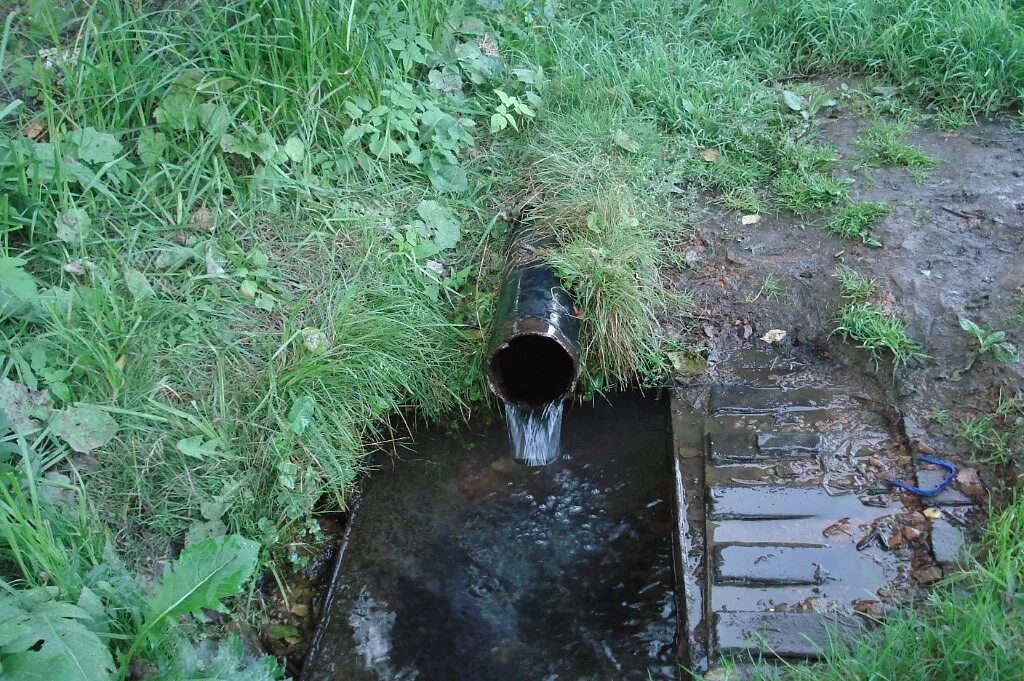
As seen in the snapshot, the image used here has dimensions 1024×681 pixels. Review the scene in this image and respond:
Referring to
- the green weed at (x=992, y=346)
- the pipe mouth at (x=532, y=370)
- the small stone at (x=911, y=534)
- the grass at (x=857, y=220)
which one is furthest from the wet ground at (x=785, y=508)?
the grass at (x=857, y=220)

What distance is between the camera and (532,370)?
14.1 ft

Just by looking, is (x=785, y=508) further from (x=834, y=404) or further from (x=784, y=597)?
(x=834, y=404)

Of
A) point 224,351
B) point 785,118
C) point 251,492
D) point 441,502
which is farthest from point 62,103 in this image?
point 785,118

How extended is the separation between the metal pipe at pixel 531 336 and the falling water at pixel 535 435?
128mm

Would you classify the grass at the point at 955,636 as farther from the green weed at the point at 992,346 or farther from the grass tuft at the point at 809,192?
the grass tuft at the point at 809,192

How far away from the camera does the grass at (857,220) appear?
4609mm

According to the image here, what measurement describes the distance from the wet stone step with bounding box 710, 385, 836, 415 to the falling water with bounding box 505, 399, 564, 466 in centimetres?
80

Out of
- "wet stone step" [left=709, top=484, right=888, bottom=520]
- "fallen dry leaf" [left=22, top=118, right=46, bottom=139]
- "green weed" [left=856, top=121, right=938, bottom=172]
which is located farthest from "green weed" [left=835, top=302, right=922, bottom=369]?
"fallen dry leaf" [left=22, top=118, right=46, bottom=139]

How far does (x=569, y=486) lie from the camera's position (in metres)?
4.10

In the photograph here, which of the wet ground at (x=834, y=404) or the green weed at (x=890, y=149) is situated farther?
the green weed at (x=890, y=149)

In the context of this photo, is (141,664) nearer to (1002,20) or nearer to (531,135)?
(531,135)

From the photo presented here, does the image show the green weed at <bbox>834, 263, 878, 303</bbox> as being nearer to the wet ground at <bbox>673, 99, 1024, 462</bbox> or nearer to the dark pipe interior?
the wet ground at <bbox>673, 99, 1024, 462</bbox>

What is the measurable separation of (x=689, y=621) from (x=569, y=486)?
3.34 ft

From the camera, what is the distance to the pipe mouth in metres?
3.96
